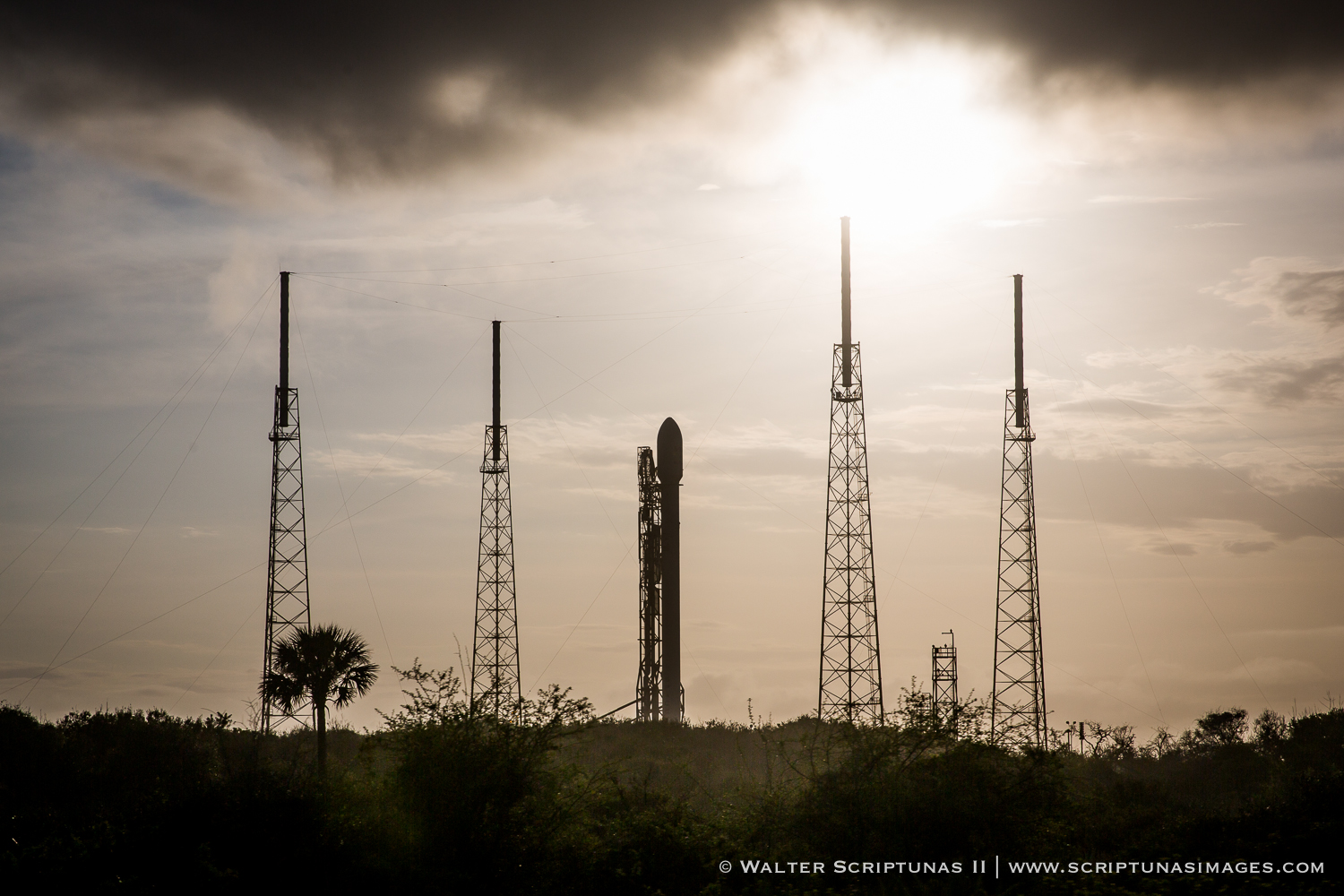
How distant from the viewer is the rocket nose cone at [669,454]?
69125 mm

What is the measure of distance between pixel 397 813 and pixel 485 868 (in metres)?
2.52

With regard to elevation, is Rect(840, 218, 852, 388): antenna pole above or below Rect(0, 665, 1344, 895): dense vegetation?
above

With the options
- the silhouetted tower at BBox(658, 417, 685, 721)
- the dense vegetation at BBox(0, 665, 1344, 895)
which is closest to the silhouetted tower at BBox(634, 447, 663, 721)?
the silhouetted tower at BBox(658, 417, 685, 721)

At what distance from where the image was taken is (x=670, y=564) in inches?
2685

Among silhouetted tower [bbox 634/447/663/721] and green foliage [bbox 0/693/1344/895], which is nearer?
green foliage [bbox 0/693/1344/895]

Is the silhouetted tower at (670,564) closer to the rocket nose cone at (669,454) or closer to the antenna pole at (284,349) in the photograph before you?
the rocket nose cone at (669,454)

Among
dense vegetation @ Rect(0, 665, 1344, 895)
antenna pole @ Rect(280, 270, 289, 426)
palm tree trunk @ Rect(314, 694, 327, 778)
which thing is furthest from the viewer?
antenna pole @ Rect(280, 270, 289, 426)

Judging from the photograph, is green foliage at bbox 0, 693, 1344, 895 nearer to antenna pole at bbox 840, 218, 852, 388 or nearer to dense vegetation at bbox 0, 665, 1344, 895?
dense vegetation at bbox 0, 665, 1344, 895

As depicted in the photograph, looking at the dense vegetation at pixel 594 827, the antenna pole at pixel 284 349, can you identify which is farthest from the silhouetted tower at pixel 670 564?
the dense vegetation at pixel 594 827

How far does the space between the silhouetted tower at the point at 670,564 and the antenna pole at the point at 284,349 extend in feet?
81.1

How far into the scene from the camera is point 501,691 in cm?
2811

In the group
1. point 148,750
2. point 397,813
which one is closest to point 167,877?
point 397,813

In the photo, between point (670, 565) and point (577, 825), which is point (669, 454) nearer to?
point (670, 565)

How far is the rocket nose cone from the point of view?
69.1m
